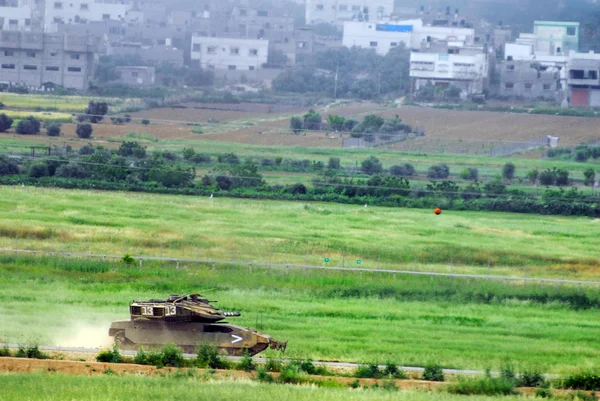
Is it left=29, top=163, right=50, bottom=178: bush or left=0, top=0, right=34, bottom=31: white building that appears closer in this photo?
left=29, top=163, right=50, bottom=178: bush

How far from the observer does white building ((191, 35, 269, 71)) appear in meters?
111

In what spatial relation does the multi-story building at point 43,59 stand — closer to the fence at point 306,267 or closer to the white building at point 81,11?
the white building at point 81,11

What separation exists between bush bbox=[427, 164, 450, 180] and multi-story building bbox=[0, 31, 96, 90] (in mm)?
34231

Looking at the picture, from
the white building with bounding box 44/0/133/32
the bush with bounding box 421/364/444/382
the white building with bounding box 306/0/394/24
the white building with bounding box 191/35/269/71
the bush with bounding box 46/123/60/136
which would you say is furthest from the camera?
the white building with bounding box 306/0/394/24

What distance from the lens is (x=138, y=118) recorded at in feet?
260

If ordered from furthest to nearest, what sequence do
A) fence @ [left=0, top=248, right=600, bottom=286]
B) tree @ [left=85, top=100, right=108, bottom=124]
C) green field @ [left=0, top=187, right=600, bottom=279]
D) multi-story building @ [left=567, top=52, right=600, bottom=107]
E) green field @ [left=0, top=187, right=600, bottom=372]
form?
multi-story building @ [left=567, top=52, right=600, bottom=107]
tree @ [left=85, top=100, right=108, bottom=124]
green field @ [left=0, top=187, right=600, bottom=279]
fence @ [left=0, top=248, right=600, bottom=286]
green field @ [left=0, top=187, right=600, bottom=372]

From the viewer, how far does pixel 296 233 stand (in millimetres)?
45969

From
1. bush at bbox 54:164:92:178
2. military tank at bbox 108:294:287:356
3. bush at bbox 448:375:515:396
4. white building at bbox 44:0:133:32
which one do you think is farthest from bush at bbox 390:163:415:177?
white building at bbox 44:0:133:32

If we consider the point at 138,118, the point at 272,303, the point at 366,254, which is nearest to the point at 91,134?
the point at 138,118

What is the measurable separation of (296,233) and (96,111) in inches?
1372

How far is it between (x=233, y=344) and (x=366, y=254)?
16.3 metres

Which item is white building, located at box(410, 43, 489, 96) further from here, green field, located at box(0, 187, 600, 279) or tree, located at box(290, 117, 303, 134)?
green field, located at box(0, 187, 600, 279)

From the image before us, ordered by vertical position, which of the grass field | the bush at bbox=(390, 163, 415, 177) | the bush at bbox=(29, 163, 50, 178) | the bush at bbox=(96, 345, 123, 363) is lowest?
the bush at bbox=(96, 345, 123, 363)

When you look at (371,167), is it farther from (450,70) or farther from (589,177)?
(450,70)
